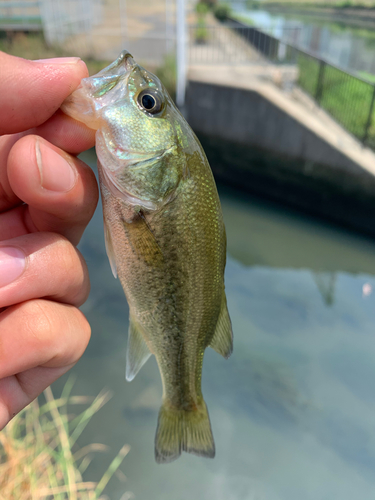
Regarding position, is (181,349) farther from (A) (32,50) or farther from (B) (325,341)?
(A) (32,50)

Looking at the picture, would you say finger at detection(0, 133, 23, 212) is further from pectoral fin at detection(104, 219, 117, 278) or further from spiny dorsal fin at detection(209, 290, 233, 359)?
spiny dorsal fin at detection(209, 290, 233, 359)

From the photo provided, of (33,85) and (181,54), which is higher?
(33,85)

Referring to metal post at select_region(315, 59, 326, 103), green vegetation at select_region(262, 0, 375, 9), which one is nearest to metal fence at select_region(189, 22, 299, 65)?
metal post at select_region(315, 59, 326, 103)

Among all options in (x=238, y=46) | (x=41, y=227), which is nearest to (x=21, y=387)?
(x=41, y=227)

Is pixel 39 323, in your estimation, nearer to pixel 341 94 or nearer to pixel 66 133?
pixel 66 133

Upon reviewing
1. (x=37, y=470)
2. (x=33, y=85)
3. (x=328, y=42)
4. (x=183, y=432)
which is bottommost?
(x=37, y=470)

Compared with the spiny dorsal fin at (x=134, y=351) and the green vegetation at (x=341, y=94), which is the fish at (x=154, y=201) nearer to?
the spiny dorsal fin at (x=134, y=351)

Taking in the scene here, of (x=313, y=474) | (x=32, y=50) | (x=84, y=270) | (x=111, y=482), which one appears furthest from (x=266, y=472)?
(x=32, y=50)
